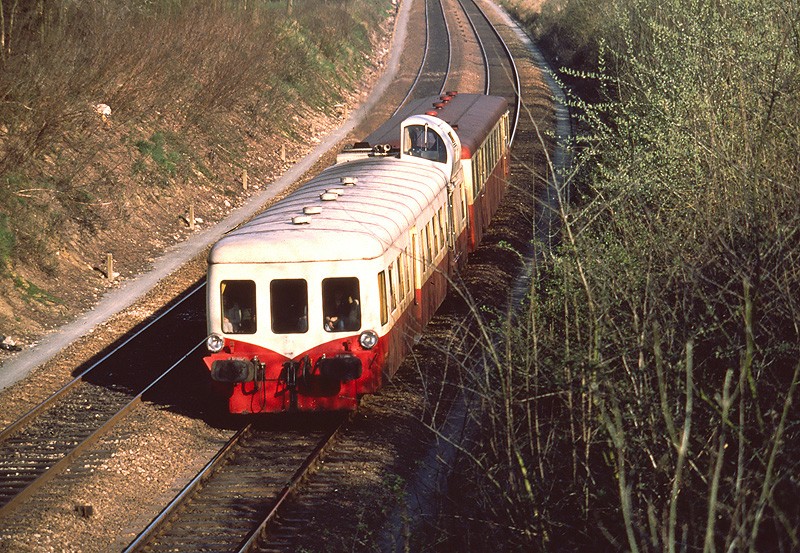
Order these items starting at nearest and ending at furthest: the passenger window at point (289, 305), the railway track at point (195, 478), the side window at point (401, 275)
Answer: the railway track at point (195, 478)
the passenger window at point (289, 305)
the side window at point (401, 275)

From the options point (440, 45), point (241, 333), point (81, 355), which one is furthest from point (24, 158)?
point (440, 45)

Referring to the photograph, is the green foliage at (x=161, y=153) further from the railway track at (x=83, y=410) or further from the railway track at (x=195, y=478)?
the railway track at (x=83, y=410)

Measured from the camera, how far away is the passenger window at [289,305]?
1342cm

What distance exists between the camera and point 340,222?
1392 centimetres

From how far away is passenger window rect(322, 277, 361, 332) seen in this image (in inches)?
528

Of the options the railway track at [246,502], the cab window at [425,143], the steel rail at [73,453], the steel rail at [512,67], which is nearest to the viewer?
the railway track at [246,502]

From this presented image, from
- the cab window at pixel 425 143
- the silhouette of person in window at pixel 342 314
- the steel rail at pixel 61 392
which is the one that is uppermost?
the cab window at pixel 425 143

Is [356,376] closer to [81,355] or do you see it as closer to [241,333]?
[241,333]

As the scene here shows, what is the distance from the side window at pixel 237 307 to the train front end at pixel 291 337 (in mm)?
12

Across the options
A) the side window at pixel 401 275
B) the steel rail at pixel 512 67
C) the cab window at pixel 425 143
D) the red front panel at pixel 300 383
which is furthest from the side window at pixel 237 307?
the steel rail at pixel 512 67

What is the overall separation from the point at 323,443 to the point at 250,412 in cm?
95

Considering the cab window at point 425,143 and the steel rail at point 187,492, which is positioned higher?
the cab window at point 425,143

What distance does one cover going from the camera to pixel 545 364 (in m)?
9.10

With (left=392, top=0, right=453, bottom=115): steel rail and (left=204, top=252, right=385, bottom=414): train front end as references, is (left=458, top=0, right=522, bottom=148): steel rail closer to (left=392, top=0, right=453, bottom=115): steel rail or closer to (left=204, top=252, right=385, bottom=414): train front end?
(left=392, top=0, right=453, bottom=115): steel rail
